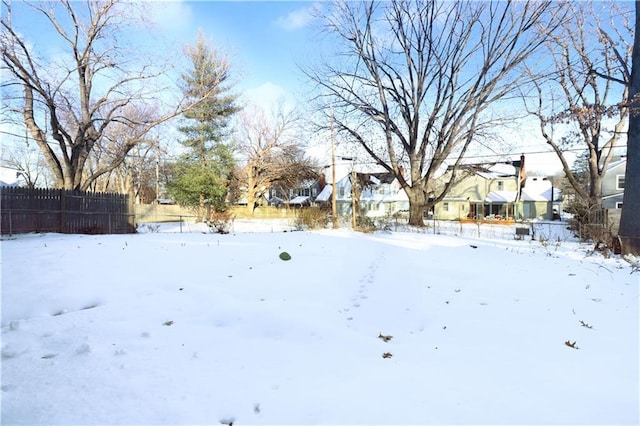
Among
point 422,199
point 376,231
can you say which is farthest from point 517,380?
point 422,199

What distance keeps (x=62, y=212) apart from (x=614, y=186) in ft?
134

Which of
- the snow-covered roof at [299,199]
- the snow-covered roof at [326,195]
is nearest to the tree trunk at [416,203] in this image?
the snow-covered roof at [326,195]

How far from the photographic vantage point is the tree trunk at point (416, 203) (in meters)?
20.8

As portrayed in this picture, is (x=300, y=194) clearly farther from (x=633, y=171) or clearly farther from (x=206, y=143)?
(x=633, y=171)

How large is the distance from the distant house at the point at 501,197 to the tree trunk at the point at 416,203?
1605 cm

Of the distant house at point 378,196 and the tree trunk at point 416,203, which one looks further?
the distant house at point 378,196

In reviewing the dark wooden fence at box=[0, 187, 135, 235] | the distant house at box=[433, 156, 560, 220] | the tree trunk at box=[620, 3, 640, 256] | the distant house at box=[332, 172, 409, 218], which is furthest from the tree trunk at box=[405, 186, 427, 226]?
the distant house at box=[332, 172, 409, 218]

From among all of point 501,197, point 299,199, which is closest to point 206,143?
point 299,199

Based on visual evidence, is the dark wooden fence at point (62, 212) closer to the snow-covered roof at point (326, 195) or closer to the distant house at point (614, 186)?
the snow-covered roof at point (326, 195)

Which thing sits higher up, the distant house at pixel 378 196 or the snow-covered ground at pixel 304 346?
the distant house at pixel 378 196

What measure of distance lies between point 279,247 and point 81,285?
5.04 m

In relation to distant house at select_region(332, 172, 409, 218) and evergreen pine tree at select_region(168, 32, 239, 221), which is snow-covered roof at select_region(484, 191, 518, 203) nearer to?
distant house at select_region(332, 172, 409, 218)

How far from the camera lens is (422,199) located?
832 inches

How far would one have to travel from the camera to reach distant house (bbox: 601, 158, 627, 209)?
28.3 meters
